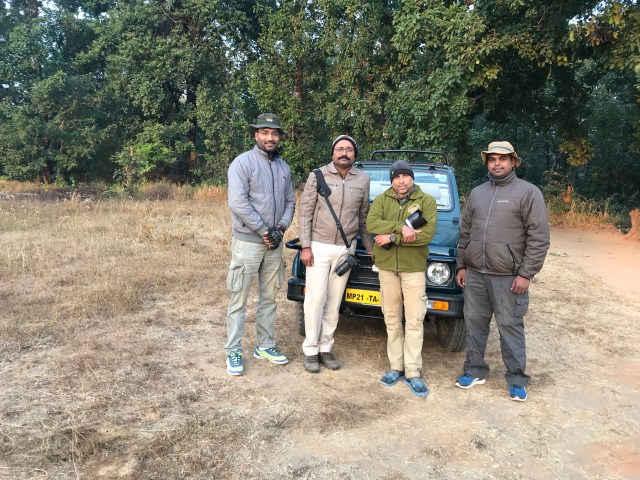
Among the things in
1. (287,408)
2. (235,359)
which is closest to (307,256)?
(235,359)

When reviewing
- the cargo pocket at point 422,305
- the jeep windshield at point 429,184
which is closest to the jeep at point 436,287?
the jeep windshield at point 429,184

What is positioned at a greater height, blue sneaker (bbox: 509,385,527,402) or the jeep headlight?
the jeep headlight

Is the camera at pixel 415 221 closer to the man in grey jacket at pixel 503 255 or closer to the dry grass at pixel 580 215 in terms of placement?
the man in grey jacket at pixel 503 255

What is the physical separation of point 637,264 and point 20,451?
1041 cm

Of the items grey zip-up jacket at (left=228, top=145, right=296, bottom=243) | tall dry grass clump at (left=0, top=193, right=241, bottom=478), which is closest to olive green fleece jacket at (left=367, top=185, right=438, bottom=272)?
grey zip-up jacket at (left=228, top=145, right=296, bottom=243)

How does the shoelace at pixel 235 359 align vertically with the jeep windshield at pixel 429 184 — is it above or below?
below

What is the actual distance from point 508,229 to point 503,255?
0.20 metres

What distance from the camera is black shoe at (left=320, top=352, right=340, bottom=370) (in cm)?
423

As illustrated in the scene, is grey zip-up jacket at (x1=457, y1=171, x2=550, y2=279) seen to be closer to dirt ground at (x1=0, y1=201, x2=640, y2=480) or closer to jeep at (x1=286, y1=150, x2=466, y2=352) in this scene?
jeep at (x1=286, y1=150, x2=466, y2=352)

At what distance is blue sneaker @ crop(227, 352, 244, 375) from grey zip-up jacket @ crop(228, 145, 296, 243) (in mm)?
988

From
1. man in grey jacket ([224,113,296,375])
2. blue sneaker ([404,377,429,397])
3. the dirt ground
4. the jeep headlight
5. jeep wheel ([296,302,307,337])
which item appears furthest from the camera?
jeep wheel ([296,302,307,337])

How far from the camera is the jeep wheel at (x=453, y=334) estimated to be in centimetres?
463

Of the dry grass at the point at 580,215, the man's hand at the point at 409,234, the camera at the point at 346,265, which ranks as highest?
the man's hand at the point at 409,234

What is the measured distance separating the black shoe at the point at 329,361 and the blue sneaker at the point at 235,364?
2.36ft
